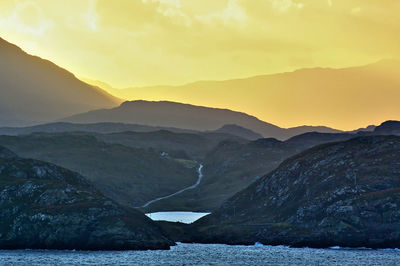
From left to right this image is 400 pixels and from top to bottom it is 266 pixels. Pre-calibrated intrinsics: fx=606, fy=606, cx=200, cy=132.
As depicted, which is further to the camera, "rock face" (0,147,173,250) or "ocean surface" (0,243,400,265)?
"rock face" (0,147,173,250)

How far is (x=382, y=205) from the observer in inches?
7731

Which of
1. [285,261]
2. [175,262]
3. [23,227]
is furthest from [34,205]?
[285,261]

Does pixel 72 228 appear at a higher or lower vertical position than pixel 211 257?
higher

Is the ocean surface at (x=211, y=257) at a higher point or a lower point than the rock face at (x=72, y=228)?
lower

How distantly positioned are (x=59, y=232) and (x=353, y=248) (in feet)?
290

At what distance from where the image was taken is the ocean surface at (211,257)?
149625mm

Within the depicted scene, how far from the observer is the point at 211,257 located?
Answer: 16525 cm

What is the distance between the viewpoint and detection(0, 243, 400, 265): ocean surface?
150 m

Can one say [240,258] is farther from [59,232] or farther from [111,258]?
[59,232]

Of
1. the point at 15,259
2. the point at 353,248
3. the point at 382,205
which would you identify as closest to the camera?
the point at 15,259

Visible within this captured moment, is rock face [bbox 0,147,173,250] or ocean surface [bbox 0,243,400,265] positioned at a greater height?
rock face [bbox 0,147,173,250]

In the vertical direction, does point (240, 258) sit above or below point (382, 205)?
below

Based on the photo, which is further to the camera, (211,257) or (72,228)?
(72,228)

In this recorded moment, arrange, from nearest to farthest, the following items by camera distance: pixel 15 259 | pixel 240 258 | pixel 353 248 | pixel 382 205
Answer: pixel 15 259 → pixel 240 258 → pixel 353 248 → pixel 382 205
